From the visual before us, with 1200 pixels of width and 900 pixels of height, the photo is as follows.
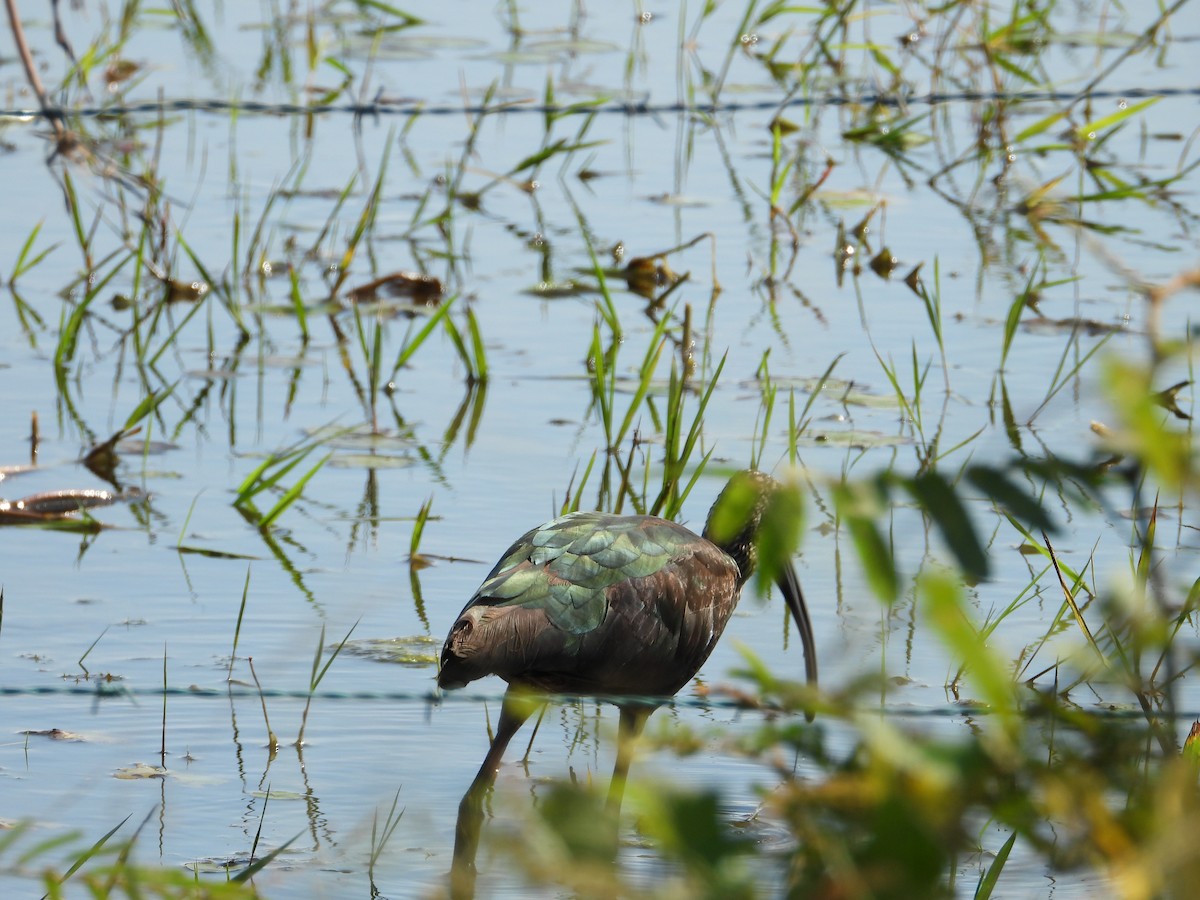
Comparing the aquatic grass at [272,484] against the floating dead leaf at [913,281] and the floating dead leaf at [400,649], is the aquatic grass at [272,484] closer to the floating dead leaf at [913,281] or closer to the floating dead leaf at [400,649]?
the floating dead leaf at [400,649]

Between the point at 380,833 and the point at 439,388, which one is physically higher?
the point at 439,388

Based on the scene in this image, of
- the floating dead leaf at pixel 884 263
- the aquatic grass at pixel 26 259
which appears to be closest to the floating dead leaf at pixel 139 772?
the aquatic grass at pixel 26 259

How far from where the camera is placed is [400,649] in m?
4.34

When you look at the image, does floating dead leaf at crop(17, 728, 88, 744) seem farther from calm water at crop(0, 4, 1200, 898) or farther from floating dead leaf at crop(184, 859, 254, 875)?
floating dead leaf at crop(184, 859, 254, 875)

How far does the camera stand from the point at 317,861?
346 cm

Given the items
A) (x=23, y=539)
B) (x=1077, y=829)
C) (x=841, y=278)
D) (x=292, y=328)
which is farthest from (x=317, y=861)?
(x=841, y=278)

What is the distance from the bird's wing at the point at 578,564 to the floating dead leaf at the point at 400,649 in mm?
680

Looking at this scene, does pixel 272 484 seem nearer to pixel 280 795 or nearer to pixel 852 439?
pixel 280 795

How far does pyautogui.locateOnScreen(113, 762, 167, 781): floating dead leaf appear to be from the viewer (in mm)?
3707

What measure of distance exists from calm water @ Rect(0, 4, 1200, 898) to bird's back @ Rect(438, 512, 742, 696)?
0.18 m

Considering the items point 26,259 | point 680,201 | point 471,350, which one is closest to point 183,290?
point 26,259

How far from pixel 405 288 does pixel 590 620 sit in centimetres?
354

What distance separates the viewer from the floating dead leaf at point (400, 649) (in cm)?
429

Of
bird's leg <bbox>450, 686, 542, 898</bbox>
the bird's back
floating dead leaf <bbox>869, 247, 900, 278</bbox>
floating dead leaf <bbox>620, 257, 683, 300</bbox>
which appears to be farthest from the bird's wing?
floating dead leaf <bbox>869, 247, 900, 278</bbox>
